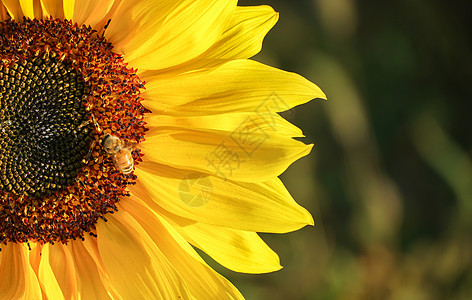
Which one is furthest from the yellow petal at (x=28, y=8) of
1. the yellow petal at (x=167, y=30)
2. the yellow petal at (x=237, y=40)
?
the yellow petal at (x=237, y=40)

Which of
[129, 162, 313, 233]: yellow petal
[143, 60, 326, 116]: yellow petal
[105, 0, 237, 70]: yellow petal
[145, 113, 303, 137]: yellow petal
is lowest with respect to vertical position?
[129, 162, 313, 233]: yellow petal

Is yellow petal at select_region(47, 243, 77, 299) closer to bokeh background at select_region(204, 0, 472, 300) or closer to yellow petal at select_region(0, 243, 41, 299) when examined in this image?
yellow petal at select_region(0, 243, 41, 299)

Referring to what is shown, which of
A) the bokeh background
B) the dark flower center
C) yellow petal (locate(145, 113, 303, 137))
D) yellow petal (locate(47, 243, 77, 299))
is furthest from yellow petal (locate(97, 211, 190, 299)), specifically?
the bokeh background

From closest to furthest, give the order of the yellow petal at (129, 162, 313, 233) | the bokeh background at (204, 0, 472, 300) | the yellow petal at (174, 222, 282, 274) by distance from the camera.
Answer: the yellow petal at (129, 162, 313, 233)
the yellow petal at (174, 222, 282, 274)
the bokeh background at (204, 0, 472, 300)

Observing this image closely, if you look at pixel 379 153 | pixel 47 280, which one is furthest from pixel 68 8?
pixel 379 153

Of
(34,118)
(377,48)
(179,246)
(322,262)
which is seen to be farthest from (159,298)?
(377,48)

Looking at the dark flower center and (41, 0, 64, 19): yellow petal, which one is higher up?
(41, 0, 64, 19): yellow petal
